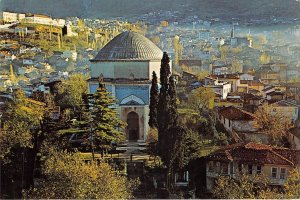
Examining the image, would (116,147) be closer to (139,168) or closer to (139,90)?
(139,168)

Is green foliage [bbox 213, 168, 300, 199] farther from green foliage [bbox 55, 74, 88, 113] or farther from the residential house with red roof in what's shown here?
green foliage [bbox 55, 74, 88, 113]

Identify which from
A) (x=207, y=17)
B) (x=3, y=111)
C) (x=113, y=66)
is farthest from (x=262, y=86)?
(x=3, y=111)

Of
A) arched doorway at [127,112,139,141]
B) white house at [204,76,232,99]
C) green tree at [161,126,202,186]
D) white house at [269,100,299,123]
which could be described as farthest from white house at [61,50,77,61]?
white house at [269,100,299,123]

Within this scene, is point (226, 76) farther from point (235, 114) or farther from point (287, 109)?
point (287, 109)

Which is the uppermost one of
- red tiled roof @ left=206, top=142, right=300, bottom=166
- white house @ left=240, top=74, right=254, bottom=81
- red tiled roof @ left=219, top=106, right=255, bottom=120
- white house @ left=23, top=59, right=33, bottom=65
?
white house @ left=23, top=59, right=33, bottom=65

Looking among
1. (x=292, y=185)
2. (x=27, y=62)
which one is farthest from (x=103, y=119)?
(x=292, y=185)

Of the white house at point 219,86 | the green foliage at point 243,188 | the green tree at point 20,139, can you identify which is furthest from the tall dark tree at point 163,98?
the green tree at point 20,139
